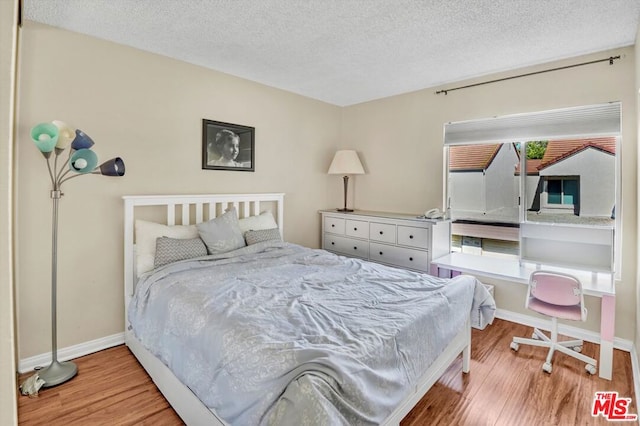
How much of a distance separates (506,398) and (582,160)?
231 centimetres

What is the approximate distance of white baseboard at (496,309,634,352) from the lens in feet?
9.03

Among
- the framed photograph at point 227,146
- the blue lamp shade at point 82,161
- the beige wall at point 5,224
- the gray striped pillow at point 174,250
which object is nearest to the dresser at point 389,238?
the framed photograph at point 227,146

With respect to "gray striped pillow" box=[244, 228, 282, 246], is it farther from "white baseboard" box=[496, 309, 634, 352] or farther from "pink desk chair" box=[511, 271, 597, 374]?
"white baseboard" box=[496, 309, 634, 352]

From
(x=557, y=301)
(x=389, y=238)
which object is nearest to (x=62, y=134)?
(x=389, y=238)

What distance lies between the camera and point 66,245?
2.54 metres

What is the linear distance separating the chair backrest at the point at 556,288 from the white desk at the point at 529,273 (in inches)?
5.6

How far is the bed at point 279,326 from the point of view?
4.14 ft

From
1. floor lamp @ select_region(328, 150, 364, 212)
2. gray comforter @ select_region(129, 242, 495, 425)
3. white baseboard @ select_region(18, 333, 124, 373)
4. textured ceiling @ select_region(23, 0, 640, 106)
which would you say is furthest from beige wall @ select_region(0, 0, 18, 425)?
floor lamp @ select_region(328, 150, 364, 212)

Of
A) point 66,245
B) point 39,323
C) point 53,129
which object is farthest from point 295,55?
point 39,323

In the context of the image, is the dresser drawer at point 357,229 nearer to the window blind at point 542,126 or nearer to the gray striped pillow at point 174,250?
the window blind at point 542,126

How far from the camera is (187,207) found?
3113mm

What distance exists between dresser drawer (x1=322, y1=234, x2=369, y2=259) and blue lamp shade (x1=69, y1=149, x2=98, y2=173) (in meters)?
2.77

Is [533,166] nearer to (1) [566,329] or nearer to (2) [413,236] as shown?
(2) [413,236]

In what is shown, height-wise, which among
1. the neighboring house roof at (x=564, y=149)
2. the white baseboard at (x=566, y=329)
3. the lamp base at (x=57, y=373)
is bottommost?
the lamp base at (x=57, y=373)
